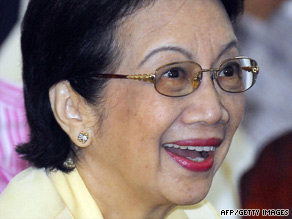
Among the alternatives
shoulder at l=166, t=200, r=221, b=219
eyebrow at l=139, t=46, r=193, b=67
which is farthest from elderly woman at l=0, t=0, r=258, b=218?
shoulder at l=166, t=200, r=221, b=219

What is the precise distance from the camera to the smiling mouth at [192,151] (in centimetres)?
165

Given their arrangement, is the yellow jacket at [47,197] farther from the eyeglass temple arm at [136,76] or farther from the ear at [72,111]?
the eyeglass temple arm at [136,76]

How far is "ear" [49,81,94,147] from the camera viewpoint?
1695mm

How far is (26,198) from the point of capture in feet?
5.48

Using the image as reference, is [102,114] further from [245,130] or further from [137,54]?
[245,130]

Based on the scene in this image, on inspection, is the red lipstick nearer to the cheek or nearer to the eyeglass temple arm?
the cheek

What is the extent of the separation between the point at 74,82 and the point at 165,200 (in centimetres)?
44

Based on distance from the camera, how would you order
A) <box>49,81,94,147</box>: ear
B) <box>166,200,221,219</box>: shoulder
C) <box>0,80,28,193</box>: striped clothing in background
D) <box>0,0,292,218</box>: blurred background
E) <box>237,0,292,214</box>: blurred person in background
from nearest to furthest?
<box>49,81,94,147</box>: ear
<box>166,200,221,219</box>: shoulder
<box>0,80,28,193</box>: striped clothing in background
<box>0,0,292,218</box>: blurred background
<box>237,0,292,214</box>: blurred person in background

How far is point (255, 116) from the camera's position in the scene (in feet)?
10.5

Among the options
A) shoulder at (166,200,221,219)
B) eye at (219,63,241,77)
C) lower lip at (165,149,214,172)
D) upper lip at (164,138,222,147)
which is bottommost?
shoulder at (166,200,221,219)

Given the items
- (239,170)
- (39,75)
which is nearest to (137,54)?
(39,75)

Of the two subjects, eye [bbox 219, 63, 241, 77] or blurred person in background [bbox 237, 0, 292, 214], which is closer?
eye [bbox 219, 63, 241, 77]

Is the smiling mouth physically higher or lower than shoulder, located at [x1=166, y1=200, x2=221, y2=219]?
higher

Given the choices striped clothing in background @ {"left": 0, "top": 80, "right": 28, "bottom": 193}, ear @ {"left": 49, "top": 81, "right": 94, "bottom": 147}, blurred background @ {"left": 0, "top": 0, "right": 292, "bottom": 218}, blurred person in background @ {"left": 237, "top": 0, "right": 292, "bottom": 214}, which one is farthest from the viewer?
blurred person in background @ {"left": 237, "top": 0, "right": 292, "bottom": 214}
